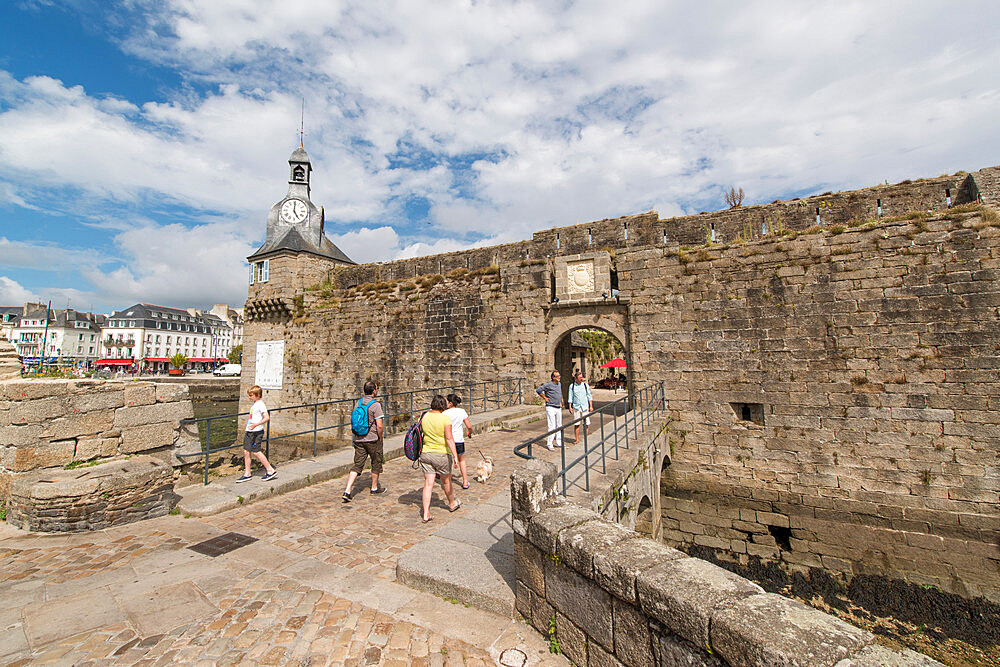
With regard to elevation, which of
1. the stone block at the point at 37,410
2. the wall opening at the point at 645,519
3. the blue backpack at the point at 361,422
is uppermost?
the stone block at the point at 37,410

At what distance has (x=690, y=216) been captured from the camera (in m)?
11.2

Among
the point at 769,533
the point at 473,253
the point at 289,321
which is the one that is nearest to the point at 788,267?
the point at 769,533

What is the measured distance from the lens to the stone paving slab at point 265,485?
5430mm

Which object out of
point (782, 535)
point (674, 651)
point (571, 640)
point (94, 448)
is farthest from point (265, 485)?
point (782, 535)

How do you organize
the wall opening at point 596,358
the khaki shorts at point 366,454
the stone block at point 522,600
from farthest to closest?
1. the wall opening at point 596,358
2. the khaki shorts at point 366,454
3. the stone block at point 522,600

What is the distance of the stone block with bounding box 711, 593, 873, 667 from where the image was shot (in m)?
1.64

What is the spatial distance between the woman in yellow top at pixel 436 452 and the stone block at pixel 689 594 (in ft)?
9.90

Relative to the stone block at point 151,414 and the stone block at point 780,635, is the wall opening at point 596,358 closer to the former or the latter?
the stone block at point 151,414

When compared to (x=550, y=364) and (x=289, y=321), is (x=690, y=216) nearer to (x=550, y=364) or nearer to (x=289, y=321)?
(x=550, y=364)

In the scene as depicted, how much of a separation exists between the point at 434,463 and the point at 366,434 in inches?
51.9

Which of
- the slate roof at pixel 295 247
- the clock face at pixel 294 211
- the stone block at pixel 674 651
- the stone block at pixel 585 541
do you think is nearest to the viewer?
the stone block at pixel 674 651

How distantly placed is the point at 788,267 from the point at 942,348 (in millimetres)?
2886

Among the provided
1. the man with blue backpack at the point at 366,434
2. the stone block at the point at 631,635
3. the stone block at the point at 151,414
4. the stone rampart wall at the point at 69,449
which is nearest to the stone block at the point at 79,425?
the stone rampart wall at the point at 69,449

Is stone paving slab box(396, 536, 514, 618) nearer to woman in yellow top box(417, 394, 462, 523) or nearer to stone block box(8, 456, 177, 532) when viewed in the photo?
woman in yellow top box(417, 394, 462, 523)
